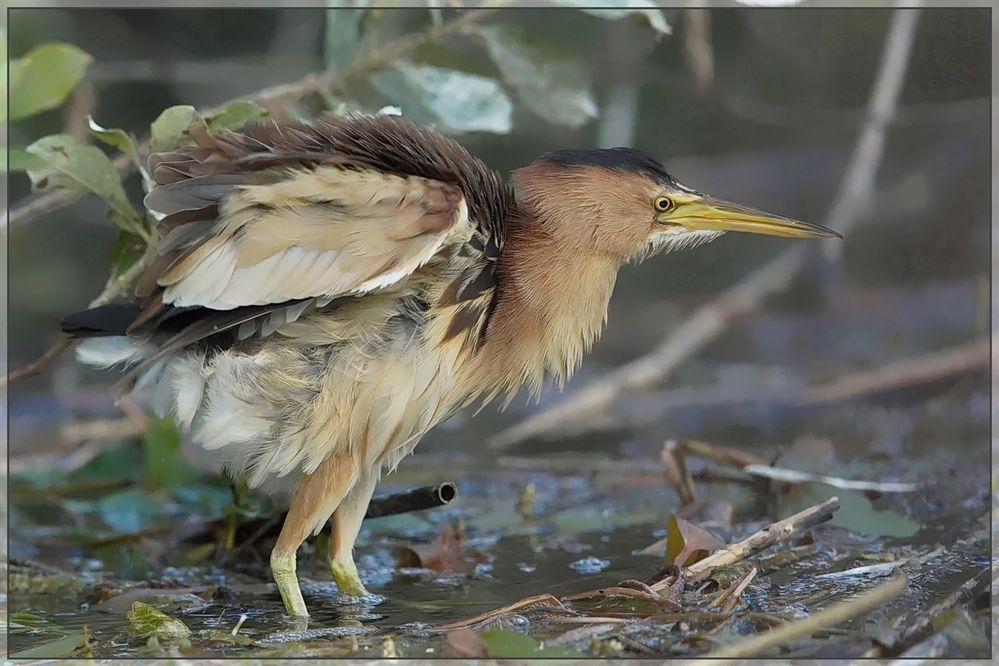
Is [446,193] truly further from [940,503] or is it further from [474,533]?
[940,503]

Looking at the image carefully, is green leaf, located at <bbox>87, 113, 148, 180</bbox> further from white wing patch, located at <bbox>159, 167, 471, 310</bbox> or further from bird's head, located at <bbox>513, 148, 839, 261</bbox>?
bird's head, located at <bbox>513, 148, 839, 261</bbox>

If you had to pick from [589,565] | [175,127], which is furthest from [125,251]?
[589,565]

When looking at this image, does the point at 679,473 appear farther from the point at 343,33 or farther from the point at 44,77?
the point at 44,77

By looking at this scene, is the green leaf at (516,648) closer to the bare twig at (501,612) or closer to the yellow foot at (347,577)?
the bare twig at (501,612)

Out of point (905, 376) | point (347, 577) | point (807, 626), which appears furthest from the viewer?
point (905, 376)

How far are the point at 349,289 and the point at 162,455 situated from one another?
46.0 inches

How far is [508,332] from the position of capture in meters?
2.64

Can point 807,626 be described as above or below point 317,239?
below

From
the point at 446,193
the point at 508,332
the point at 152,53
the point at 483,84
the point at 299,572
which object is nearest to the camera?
the point at 446,193

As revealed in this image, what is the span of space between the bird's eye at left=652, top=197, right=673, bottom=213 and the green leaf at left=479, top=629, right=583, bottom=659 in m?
1.12

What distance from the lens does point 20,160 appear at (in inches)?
108

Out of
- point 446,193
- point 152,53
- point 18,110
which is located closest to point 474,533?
point 446,193

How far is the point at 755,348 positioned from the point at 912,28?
4.38 feet

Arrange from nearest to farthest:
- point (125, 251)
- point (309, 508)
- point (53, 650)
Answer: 1. point (53, 650)
2. point (309, 508)
3. point (125, 251)
